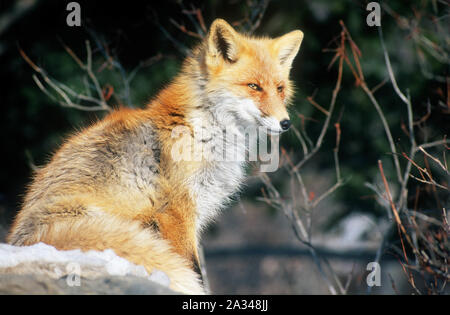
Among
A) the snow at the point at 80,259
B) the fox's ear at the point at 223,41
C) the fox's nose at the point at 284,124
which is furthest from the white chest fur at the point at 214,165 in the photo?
the snow at the point at 80,259

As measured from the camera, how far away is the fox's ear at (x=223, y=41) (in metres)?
3.92

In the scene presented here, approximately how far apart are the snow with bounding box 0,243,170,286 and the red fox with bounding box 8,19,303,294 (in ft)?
0.21

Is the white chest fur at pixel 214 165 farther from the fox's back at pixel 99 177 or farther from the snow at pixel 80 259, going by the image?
the snow at pixel 80 259

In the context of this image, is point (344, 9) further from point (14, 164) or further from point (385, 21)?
point (14, 164)

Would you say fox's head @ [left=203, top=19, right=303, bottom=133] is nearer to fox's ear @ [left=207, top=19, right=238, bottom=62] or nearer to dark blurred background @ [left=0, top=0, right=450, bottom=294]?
fox's ear @ [left=207, top=19, right=238, bottom=62]

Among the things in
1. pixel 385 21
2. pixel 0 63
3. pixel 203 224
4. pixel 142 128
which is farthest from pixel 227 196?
pixel 0 63

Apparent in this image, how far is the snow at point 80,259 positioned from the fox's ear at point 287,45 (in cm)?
248

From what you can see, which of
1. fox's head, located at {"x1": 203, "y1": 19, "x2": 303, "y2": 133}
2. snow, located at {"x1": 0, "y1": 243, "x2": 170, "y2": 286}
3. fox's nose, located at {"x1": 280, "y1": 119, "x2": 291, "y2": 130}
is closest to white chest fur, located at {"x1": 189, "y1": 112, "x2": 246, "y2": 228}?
fox's head, located at {"x1": 203, "y1": 19, "x2": 303, "y2": 133}

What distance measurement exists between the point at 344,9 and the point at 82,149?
5.58m

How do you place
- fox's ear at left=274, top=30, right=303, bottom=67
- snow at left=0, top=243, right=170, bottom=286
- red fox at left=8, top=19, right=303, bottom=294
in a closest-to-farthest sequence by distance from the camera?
snow at left=0, top=243, right=170, bottom=286
red fox at left=8, top=19, right=303, bottom=294
fox's ear at left=274, top=30, right=303, bottom=67

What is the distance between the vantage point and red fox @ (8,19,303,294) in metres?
3.08

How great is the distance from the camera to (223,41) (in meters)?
4.05

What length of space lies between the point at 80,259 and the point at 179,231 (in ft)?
2.78

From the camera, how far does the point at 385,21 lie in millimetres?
7648
